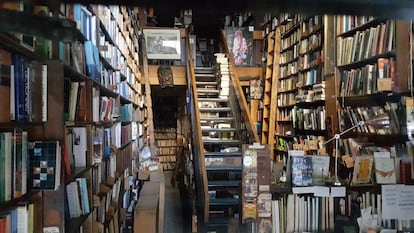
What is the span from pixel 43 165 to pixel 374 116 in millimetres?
2802

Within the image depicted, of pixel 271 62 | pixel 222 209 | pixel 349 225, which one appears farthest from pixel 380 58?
pixel 271 62

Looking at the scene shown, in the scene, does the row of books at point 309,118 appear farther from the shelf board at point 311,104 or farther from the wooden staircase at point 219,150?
the wooden staircase at point 219,150

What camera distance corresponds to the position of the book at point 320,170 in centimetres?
248

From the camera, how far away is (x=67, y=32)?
0.58m

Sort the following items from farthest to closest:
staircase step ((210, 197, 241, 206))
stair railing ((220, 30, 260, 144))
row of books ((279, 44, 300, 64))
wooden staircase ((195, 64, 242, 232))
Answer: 1. row of books ((279, 44, 300, 64))
2. stair railing ((220, 30, 260, 144))
3. staircase step ((210, 197, 241, 206))
4. wooden staircase ((195, 64, 242, 232))

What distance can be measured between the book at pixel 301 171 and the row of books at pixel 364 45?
3.95 ft

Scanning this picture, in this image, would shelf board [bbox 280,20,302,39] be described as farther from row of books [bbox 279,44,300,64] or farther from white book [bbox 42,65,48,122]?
white book [bbox 42,65,48,122]

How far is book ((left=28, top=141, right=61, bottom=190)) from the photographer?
1.51 meters

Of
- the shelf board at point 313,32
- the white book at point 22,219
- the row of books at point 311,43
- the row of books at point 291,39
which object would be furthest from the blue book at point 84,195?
the row of books at point 291,39

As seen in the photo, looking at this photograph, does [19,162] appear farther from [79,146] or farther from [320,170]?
[320,170]

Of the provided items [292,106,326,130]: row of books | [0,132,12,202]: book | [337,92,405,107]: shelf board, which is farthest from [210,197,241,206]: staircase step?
[0,132,12,202]: book

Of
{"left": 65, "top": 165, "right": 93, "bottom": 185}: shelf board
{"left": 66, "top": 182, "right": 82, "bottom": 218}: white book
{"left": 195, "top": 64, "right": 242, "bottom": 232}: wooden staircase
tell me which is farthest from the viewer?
{"left": 195, "top": 64, "right": 242, "bottom": 232}: wooden staircase

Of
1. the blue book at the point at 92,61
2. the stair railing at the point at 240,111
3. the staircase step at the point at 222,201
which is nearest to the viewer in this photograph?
the blue book at the point at 92,61

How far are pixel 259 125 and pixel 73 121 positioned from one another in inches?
235
